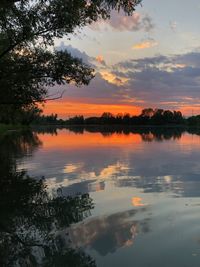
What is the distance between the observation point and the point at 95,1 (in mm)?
12805

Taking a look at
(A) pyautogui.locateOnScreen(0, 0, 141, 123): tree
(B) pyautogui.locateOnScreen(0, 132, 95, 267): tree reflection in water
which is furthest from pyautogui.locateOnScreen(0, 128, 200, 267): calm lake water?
(A) pyautogui.locateOnScreen(0, 0, 141, 123): tree

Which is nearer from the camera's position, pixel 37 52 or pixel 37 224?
pixel 37 224

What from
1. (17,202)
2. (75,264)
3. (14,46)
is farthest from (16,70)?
(75,264)

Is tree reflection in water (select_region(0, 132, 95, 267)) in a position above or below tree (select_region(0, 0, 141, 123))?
below

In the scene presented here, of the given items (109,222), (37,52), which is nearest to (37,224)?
(109,222)

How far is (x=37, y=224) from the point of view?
38.4 ft

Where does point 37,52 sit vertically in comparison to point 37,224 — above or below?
above

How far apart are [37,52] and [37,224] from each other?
351 inches

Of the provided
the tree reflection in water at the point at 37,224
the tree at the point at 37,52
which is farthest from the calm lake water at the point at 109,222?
the tree at the point at 37,52

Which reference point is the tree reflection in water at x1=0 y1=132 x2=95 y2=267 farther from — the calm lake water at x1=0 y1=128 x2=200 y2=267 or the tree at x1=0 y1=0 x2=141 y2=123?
the tree at x1=0 y1=0 x2=141 y2=123

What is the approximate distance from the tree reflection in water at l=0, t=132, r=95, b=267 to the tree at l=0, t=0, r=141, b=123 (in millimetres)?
4185

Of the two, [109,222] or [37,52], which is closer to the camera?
[109,222]

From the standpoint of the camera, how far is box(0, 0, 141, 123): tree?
563 inches

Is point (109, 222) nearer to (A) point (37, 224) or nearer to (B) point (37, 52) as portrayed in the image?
(A) point (37, 224)
